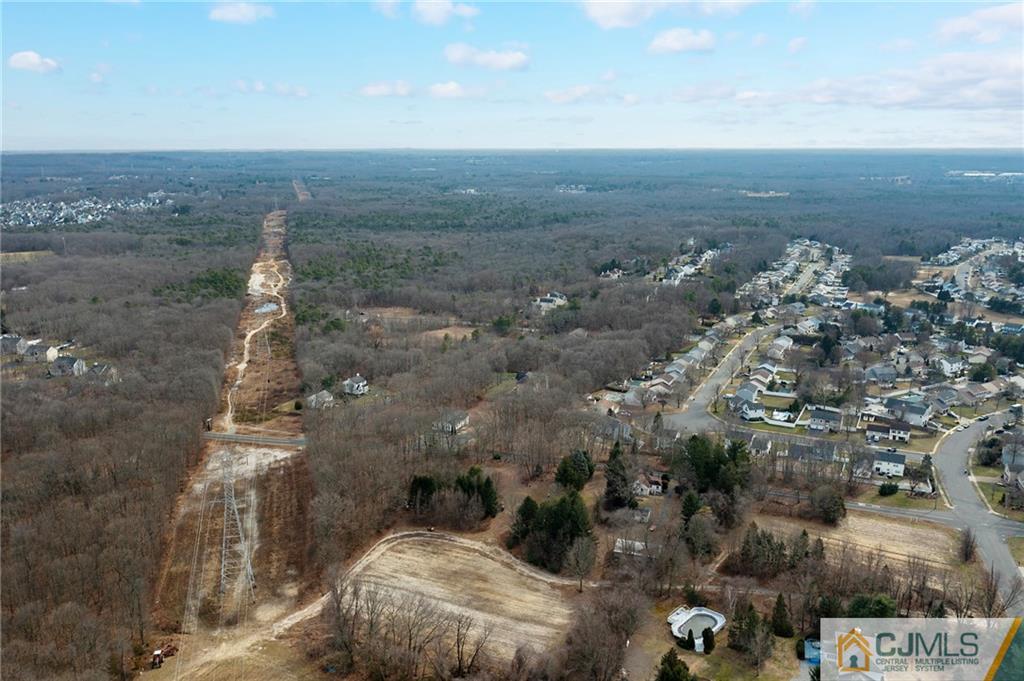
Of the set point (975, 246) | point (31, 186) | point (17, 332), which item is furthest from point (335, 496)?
point (31, 186)

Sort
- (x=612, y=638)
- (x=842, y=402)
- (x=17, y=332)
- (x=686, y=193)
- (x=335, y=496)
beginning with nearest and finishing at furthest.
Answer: (x=612, y=638) < (x=335, y=496) < (x=842, y=402) < (x=17, y=332) < (x=686, y=193)

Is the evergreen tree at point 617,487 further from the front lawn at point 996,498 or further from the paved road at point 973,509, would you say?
the front lawn at point 996,498

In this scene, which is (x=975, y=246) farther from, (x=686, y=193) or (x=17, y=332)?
(x=17, y=332)

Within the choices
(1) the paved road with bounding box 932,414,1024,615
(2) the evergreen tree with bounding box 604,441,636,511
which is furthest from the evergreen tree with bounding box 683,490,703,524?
(1) the paved road with bounding box 932,414,1024,615

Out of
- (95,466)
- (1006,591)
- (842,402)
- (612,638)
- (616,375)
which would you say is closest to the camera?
(612,638)

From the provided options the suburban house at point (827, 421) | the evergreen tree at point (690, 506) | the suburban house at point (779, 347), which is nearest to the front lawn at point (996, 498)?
the suburban house at point (827, 421)

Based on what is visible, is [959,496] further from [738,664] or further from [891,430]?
[738,664]

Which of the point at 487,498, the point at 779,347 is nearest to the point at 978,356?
the point at 779,347

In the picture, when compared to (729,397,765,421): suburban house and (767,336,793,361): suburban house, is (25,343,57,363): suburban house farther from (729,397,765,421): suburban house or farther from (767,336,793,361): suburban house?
(767,336,793,361): suburban house
